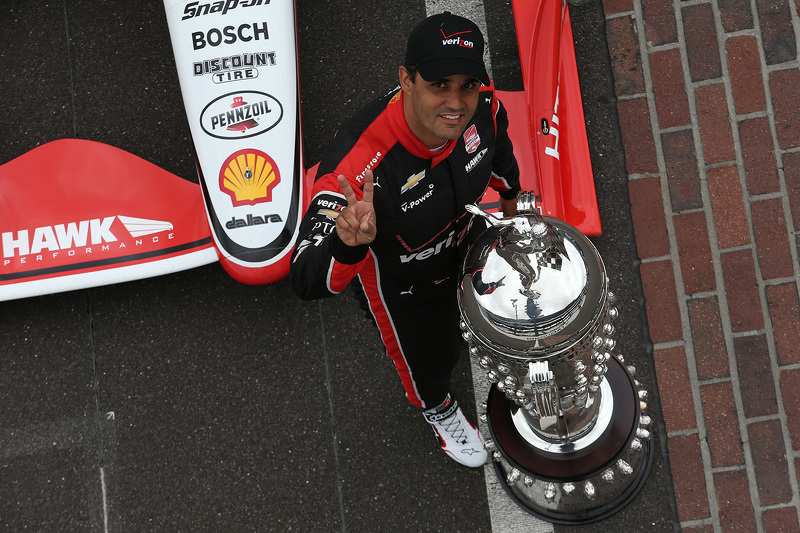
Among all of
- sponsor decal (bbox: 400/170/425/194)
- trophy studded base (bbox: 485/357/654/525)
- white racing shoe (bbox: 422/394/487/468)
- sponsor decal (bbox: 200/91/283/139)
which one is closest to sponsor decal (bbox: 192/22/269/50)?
sponsor decal (bbox: 200/91/283/139)

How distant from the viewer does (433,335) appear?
232cm

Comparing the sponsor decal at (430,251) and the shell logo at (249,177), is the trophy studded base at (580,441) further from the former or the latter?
the shell logo at (249,177)

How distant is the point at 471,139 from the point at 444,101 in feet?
0.99

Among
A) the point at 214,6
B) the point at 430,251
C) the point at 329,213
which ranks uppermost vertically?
the point at 214,6

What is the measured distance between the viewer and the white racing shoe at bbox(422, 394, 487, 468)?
2787mm

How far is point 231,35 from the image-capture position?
9.53ft

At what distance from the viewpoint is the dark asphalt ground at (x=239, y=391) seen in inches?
114

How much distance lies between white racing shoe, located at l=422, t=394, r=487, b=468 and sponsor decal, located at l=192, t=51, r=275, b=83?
1.57 m

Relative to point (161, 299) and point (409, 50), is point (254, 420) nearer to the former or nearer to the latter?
point (161, 299)

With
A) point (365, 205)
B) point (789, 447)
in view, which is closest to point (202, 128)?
point (365, 205)

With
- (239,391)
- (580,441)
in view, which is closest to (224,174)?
(239,391)

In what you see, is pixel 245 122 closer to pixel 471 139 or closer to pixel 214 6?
pixel 214 6

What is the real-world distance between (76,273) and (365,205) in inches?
73.9

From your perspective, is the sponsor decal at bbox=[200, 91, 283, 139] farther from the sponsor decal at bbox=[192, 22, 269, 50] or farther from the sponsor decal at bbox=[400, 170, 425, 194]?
the sponsor decal at bbox=[400, 170, 425, 194]
